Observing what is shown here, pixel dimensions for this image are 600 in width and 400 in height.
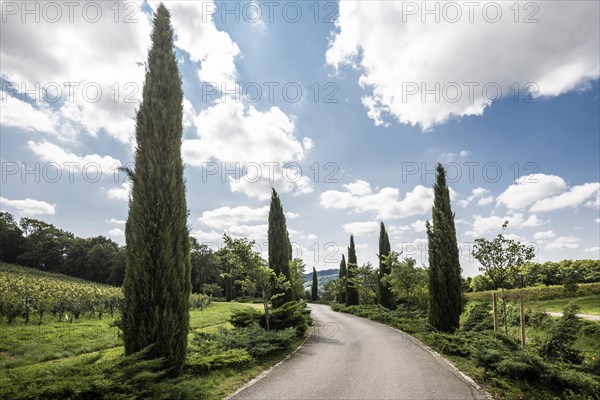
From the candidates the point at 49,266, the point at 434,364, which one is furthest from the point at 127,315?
the point at 49,266

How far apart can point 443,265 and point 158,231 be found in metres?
14.4

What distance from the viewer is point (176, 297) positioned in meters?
7.62

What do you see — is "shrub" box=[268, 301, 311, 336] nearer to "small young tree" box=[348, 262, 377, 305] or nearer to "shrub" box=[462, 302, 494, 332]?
"shrub" box=[462, 302, 494, 332]

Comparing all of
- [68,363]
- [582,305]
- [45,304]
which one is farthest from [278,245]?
[582,305]

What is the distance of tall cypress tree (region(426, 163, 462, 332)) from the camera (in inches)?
613

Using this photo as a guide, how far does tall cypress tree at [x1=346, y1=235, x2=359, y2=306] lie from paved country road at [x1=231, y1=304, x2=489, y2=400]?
22719mm

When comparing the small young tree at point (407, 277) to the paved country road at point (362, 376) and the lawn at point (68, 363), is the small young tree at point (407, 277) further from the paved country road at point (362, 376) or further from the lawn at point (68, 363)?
the lawn at point (68, 363)

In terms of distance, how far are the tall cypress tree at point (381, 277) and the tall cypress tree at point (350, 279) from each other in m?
4.07

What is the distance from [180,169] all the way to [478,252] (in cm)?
1227

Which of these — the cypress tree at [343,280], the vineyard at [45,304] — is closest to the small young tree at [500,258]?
the vineyard at [45,304]

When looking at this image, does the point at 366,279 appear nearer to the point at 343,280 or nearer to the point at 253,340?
the point at 343,280

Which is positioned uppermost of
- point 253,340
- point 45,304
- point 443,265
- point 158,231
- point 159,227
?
point 159,227

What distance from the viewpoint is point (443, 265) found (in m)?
16.3

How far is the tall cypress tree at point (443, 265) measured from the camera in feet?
51.1
